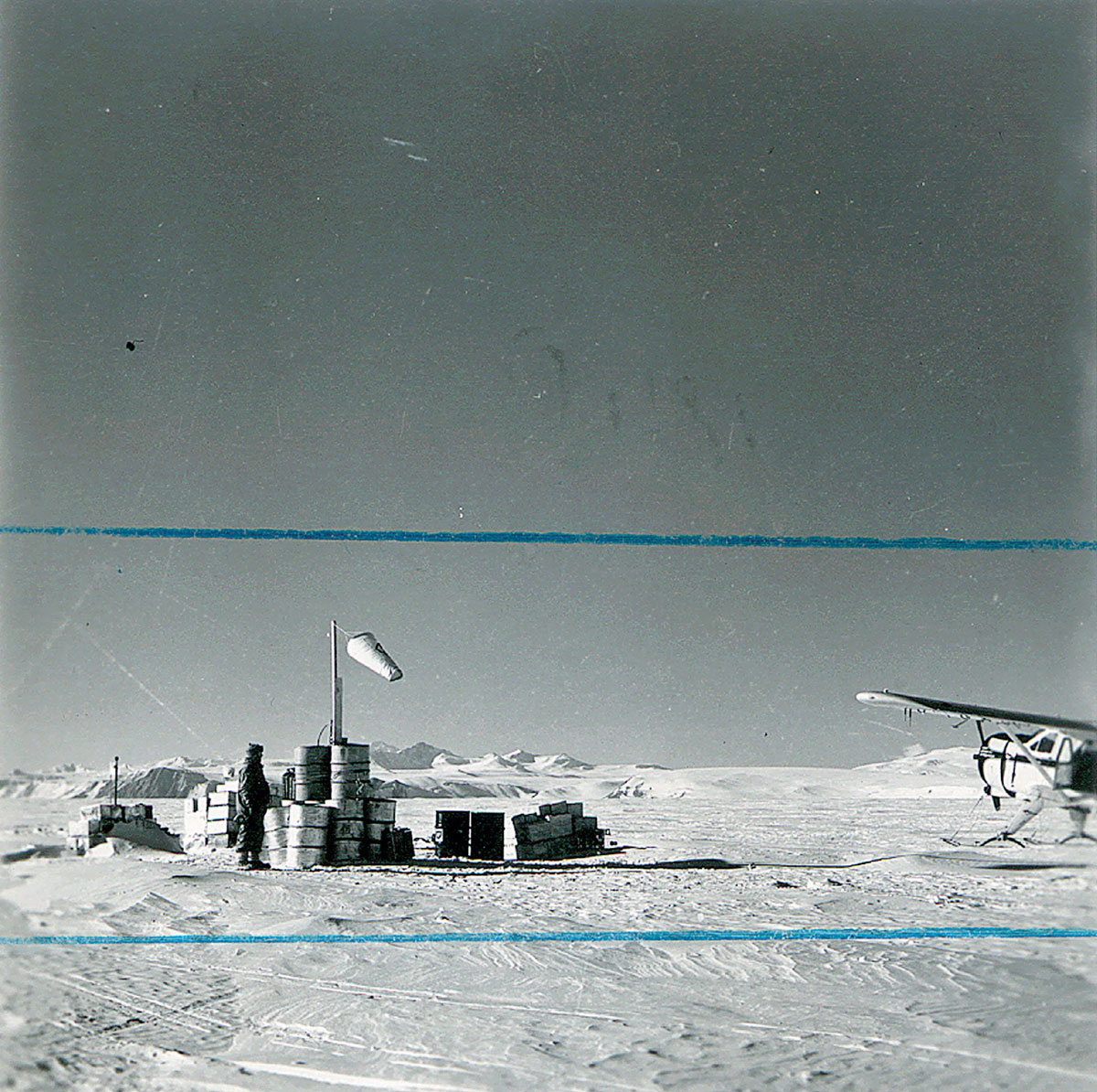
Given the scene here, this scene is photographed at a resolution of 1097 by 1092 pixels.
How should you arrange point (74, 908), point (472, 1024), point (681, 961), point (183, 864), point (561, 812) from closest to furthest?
point (472, 1024), point (681, 961), point (74, 908), point (183, 864), point (561, 812)

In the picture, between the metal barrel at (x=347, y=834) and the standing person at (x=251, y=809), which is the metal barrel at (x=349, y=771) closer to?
the metal barrel at (x=347, y=834)

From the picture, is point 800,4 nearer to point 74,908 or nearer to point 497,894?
point 497,894

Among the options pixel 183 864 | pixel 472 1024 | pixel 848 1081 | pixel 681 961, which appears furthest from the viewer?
pixel 183 864

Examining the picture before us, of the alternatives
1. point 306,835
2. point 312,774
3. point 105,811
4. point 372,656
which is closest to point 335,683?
point 372,656

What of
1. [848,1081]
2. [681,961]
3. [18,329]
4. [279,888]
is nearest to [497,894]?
[279,888]

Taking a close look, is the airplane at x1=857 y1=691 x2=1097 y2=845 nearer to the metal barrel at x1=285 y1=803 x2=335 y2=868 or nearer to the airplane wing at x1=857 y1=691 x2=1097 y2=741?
the airplane wing at x1=857 y1=691 x2=1097 y2=741

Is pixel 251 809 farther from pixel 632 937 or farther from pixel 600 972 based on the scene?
pixel 600 972

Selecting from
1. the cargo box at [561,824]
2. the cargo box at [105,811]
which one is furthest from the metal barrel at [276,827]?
the cargo box at [561,824]

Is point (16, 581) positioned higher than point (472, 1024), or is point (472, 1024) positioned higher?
point (16, 581)

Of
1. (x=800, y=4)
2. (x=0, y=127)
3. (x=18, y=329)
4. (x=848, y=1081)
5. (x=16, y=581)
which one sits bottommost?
(x=848, y=1081)
